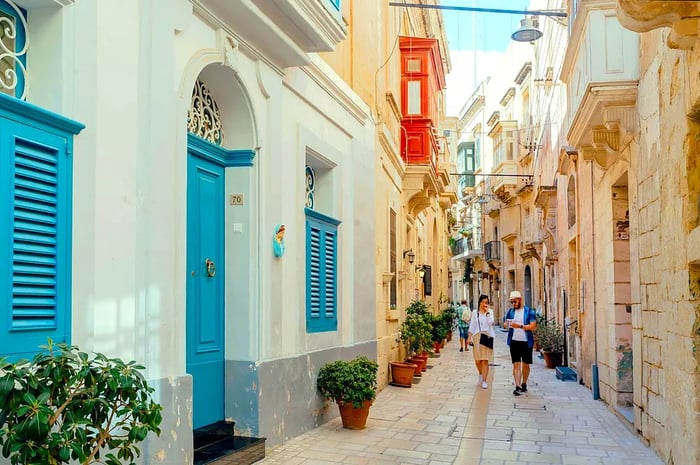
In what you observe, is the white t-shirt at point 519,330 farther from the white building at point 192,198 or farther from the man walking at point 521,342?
the white building at point 192,198

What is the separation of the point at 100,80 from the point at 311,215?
4496 mm

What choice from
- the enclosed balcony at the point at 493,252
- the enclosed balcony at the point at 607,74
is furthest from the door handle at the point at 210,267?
the enclosed balcony at the point at 493,252

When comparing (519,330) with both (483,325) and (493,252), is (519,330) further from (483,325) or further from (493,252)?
(493,252)

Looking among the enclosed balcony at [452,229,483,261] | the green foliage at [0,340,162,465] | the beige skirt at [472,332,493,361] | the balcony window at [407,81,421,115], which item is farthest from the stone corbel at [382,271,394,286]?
the enclosed balcony at [452,229,483,261]

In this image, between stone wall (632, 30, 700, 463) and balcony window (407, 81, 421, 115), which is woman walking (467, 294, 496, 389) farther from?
balcony window (407, 81, 421, 115)

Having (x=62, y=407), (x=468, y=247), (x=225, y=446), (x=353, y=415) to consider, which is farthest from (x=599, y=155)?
(x=468, y=247)

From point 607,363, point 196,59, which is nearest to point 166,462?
Answer: point 196,59

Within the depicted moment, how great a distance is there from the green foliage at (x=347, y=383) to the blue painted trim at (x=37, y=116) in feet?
16.1

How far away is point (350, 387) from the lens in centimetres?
846

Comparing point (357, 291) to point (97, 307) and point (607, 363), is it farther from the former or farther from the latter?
point (97, 307)

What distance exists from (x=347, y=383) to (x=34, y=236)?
4.99 metres

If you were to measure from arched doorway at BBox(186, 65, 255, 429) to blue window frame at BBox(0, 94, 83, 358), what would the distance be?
Answer: 2109mm

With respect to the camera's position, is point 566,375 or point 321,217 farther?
point 566,375

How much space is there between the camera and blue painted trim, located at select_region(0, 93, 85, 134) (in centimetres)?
389
